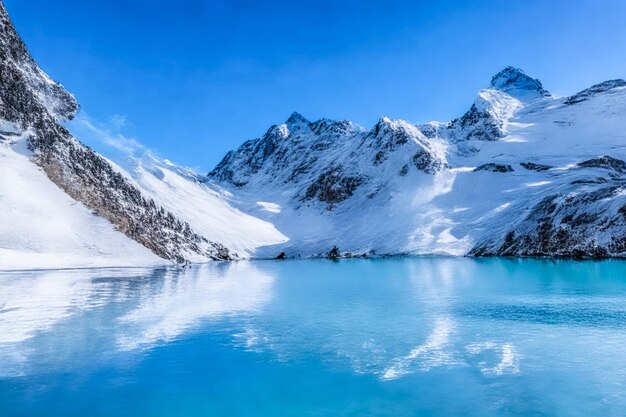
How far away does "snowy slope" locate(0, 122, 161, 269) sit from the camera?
6869cm

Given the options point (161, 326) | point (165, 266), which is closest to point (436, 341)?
point (161, 326)

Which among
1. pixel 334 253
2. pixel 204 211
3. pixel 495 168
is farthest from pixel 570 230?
pixel 204 211

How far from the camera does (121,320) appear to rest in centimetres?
2980

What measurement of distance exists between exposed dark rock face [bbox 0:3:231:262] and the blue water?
53.4m

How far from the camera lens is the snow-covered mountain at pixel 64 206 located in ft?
237

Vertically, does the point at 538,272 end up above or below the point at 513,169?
below

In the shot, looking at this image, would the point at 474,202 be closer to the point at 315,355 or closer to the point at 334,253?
the point at 334,253

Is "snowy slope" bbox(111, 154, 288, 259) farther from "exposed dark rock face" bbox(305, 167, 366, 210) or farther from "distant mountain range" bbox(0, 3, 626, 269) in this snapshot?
"exposed dark rock face" bbox(305, 167, 366, 210)

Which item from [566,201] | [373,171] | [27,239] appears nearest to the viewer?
[27,239]

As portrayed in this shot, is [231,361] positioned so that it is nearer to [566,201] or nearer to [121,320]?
[121,320]

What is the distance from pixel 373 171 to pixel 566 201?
93.8m

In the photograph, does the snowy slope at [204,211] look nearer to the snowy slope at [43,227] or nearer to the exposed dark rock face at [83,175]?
the exposed dark rock face at [83,175]

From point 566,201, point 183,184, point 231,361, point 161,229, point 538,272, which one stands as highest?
point 183,184

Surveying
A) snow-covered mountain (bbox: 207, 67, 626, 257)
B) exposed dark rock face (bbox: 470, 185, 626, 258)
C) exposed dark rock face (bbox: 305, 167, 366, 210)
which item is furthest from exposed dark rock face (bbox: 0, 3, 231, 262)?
exposed dark rock face (bbox: 305, 167, 366, 210)
